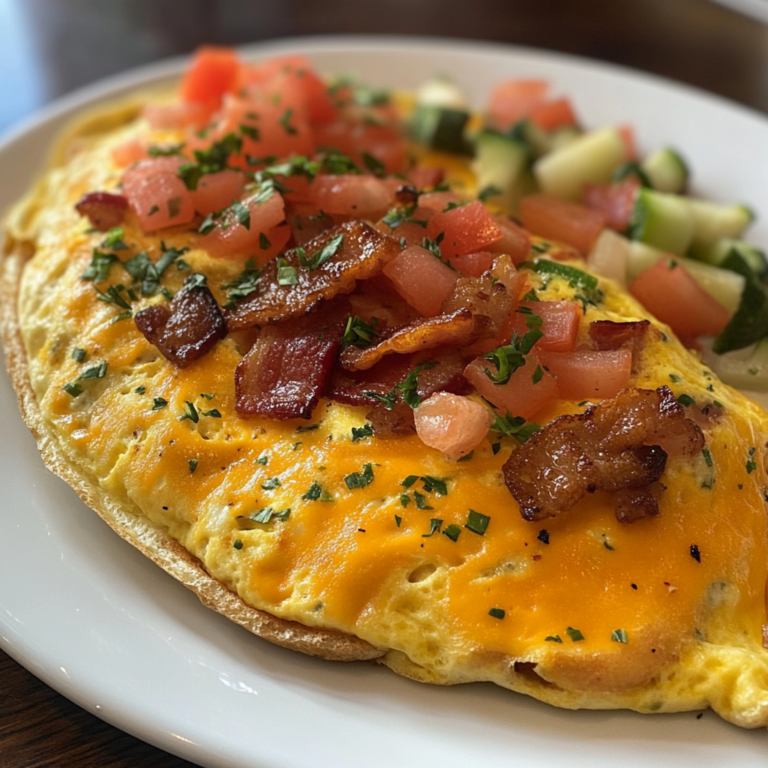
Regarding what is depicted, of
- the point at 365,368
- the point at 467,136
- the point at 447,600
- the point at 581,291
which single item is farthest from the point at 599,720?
the point at 467,136

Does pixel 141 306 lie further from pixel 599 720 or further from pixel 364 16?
pixel 364 16

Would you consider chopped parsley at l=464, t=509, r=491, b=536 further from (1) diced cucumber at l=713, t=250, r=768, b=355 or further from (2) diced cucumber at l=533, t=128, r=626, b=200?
Result: (2) diced cucumber at l=533, t=128, r=626, b=200

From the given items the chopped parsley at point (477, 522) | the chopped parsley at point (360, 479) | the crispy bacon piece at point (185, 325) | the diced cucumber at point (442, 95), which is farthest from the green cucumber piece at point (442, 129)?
the chopped parsley at point (477, 522)

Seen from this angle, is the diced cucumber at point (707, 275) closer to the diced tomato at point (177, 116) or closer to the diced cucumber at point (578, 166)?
the diced cucumber at point (578, 166)

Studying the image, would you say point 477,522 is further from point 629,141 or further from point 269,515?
point 629,141

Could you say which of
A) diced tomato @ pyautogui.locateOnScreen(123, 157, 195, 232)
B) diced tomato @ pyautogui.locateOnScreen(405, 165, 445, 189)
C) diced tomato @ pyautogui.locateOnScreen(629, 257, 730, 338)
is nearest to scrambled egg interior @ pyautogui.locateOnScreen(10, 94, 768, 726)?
diced tomato @ pyautogui.locateOnScreen(123, 157, 195, 232)

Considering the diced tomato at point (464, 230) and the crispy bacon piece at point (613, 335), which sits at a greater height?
the diced tomato at point (464, 230)
